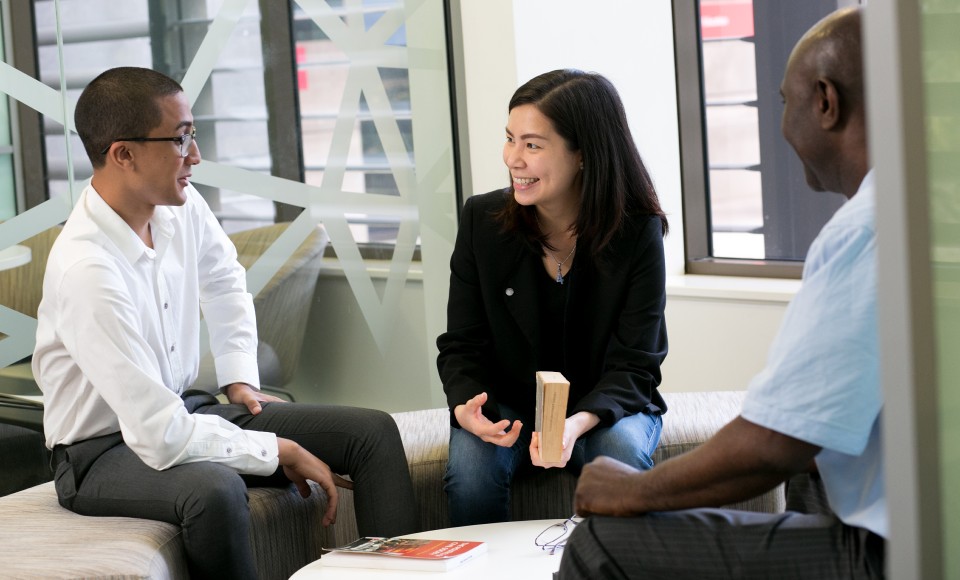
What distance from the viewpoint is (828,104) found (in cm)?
148

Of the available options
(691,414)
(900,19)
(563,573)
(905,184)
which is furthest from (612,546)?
(691,414)

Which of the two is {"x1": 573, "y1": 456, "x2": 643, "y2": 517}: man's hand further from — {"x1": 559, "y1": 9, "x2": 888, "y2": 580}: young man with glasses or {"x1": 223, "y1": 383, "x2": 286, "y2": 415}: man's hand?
{"x1": 223, "y1": 383, "x2": 286, "y2": 415}: man's hand

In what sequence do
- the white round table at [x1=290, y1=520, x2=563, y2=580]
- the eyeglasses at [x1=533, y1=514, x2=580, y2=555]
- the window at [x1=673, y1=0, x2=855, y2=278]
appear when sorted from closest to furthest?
the white round table at [x1=290, y1=520, x2=563, y2=580] < the eyeglasses at [x1=533, y1=514, x2=580, y2=555] < the window at [x1=673, y1=0, x2=855, y2=278]

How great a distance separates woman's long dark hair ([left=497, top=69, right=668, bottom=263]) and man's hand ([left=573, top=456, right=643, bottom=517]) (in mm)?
875

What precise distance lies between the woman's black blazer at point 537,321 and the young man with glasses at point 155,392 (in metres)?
0.26

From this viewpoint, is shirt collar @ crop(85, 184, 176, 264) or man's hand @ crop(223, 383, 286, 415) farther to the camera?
man's hand @ crop(223, 383, 286, 415)

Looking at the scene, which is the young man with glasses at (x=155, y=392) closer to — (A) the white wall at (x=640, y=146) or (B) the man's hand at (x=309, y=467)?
(B) the man's hand at (x=309, y=467)

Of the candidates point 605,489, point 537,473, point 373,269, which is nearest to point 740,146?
point 373,269

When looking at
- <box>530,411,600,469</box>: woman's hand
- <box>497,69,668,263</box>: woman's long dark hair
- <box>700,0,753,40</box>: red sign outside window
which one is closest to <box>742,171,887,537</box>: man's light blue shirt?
<box>530,411,600,469</box>: woman's hand

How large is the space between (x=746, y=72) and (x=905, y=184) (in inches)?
118

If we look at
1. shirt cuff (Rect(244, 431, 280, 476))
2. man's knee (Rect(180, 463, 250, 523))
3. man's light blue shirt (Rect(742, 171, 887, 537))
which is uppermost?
man's light blue shirt (Rect(742, 171, 887, 537))

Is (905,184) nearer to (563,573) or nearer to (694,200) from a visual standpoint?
(563,573)

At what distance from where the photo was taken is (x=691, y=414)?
2812mm

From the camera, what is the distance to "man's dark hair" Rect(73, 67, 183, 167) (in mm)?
2299
